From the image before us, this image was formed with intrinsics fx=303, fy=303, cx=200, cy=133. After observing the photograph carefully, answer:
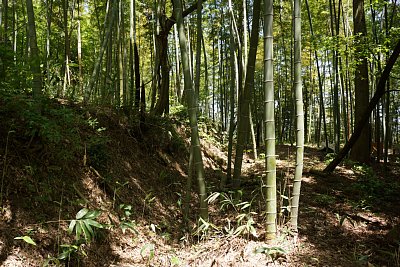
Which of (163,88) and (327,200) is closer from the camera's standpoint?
(327,200)

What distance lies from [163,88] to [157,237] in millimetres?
3412

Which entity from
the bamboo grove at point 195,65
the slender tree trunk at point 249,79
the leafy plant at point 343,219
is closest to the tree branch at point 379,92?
the bamboo grove at point 195,65

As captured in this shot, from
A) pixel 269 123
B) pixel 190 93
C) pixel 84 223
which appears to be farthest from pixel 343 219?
pixel 84 223

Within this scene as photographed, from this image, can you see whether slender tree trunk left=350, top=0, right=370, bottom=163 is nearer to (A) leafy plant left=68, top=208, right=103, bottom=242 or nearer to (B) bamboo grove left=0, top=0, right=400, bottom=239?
(B) bamboo grove left=0, top=0, right=400, bottom=239

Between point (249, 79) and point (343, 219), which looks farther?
point (249, 79)

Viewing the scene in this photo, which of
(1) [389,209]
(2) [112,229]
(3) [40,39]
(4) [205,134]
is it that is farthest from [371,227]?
(3) [40,39]

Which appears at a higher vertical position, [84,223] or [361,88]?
A: [361,88]

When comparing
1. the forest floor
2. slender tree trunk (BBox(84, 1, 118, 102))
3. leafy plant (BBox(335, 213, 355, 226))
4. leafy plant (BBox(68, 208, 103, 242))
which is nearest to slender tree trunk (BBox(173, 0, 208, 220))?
the forest floor

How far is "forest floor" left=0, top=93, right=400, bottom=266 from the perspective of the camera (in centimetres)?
246

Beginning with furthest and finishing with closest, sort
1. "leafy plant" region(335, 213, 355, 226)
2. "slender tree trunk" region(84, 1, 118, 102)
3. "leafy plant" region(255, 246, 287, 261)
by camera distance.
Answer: "slender tree trunk" region(84, 1, 118, 102) < "leafy plant" region(335, 213, 355, 226) < "leafy plant" region(255, 246, 287, 261)

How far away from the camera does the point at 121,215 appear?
11.2 feet

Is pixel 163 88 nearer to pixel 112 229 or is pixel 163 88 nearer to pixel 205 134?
pixel 205 134

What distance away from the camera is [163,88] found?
599cm

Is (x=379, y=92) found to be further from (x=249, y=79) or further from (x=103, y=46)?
(x=103, y=46)
